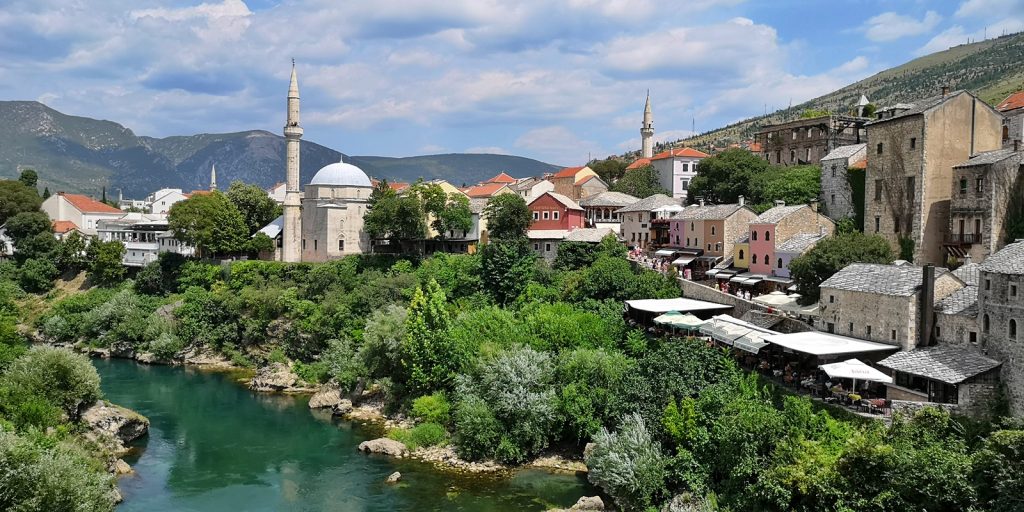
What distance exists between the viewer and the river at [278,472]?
939 inches

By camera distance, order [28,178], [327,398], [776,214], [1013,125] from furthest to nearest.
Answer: [28,178] < [776,214] < [327,398] < [1013,125]

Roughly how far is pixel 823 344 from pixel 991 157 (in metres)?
10.5

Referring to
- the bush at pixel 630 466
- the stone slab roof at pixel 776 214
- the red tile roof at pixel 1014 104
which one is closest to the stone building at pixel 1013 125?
the red tile roof at pixel 1014 104

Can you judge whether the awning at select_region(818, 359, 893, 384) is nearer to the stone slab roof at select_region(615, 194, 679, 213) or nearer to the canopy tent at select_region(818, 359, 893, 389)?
the canopy tent at select_region(818, 359, 893, 389)

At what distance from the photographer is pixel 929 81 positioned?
109 m

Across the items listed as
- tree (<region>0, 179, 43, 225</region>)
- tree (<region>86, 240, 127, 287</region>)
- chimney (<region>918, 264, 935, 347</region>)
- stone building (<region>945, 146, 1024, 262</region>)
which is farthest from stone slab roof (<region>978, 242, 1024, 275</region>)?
tree (<region>0, 179, 43, 225</region>)

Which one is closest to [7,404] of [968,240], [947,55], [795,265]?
[795,265]

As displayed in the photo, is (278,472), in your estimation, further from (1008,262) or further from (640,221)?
(640,221)

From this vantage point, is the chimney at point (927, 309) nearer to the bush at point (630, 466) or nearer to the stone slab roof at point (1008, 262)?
the stone slab roof at point (1008, 262)

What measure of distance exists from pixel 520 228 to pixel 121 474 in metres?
25.6

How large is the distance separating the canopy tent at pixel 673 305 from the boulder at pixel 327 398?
13394 millimetres

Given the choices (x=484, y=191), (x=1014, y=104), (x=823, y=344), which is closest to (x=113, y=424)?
(x=823, y=344)

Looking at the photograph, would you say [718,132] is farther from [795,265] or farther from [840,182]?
[795,265]

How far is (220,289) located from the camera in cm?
4859
